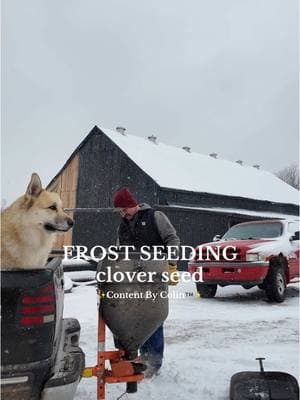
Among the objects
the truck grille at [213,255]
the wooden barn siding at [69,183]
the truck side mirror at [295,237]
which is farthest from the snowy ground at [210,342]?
the wooden barn siding at [69,183]

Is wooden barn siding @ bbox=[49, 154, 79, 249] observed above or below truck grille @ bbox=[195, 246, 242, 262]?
above

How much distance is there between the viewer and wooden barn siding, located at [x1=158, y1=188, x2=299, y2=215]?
23.4 m

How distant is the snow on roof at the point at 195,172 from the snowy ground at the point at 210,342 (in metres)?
14.6

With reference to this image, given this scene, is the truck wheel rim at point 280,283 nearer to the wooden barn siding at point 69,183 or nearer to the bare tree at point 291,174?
the wooden barn siding at point 69,183

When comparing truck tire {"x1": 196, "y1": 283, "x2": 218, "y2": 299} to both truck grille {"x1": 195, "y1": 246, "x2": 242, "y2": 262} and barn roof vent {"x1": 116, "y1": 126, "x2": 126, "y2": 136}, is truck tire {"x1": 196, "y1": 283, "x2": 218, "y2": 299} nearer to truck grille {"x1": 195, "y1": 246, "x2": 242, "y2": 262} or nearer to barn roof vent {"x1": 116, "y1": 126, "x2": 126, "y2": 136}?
truck grille {"x1": 195, "y1": 246, "x2": 242, "y2": 262}

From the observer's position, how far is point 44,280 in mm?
2719

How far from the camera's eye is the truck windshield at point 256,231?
1071 centimetres

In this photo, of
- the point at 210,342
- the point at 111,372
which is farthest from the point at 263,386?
Answer: the point at 210,342

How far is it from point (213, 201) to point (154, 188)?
13.5 ft

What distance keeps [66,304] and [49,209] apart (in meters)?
5.31

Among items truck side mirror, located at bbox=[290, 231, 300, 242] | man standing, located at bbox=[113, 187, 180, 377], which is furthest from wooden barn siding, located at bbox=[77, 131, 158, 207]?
man standing, located at bbox=[113, 187, 180, 377]

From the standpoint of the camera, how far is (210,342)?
6.04 meters

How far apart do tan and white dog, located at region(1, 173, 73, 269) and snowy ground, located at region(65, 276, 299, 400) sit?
1418 mm

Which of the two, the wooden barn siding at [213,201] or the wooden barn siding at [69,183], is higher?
the wooden barn siding at [69,183]
